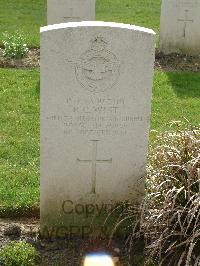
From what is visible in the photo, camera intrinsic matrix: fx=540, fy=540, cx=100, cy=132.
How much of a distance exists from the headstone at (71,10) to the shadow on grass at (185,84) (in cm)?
176

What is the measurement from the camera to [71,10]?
9375mm

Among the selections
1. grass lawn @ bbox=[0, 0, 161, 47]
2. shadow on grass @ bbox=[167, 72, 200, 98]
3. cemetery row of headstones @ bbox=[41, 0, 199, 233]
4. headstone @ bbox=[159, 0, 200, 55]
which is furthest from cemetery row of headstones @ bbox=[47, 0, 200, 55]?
cemetery row of headstones @ bbox=[41, 0, 199, 233]

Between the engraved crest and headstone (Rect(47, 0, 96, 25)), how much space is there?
514 centimetres

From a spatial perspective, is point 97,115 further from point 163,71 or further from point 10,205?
point 163,71

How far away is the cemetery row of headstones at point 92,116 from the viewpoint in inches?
168

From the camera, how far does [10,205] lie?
5051 mm

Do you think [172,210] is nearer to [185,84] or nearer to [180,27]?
[185,84]

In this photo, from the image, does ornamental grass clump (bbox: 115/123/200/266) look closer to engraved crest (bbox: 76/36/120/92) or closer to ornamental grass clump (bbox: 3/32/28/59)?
engraved crest (bbox: 76/36/120/92)

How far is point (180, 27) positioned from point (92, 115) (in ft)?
20.4

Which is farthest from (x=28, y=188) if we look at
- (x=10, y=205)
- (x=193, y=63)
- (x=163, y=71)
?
(x=193, y=63)

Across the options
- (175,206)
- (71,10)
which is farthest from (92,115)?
(71,10)

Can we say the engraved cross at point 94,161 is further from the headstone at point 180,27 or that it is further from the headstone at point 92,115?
the headstone at point 180,27

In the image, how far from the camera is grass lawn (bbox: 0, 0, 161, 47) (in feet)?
39.1

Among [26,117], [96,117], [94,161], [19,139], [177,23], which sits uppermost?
[177,23]
